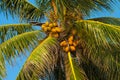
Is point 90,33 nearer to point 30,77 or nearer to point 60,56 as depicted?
point 60,56

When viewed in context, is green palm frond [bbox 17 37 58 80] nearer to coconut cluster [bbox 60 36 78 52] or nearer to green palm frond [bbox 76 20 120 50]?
coconut cluster [bbox 60 36 78 52]

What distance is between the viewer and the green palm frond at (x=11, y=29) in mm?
12672

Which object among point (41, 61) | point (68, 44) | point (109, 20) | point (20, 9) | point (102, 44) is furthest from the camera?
point (20, 9)

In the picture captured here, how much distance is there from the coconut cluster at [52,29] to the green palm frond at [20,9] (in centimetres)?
165

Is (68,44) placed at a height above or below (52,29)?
below

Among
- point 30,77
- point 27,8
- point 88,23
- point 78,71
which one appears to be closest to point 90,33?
point 88,23

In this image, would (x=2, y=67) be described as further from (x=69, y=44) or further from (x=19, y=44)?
(x=69, y=44)

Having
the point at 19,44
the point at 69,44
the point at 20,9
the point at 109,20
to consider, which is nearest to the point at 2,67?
the point at 19,44

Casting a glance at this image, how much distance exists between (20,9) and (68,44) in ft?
8.47

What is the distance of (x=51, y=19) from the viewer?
469 inches

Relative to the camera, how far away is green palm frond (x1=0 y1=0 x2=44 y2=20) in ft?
43.9

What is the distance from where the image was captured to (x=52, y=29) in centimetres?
1164

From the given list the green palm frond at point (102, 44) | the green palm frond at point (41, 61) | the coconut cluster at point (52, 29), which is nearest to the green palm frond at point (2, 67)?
the green palm frond at point (41, 61)

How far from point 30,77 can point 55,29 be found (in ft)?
4.80
